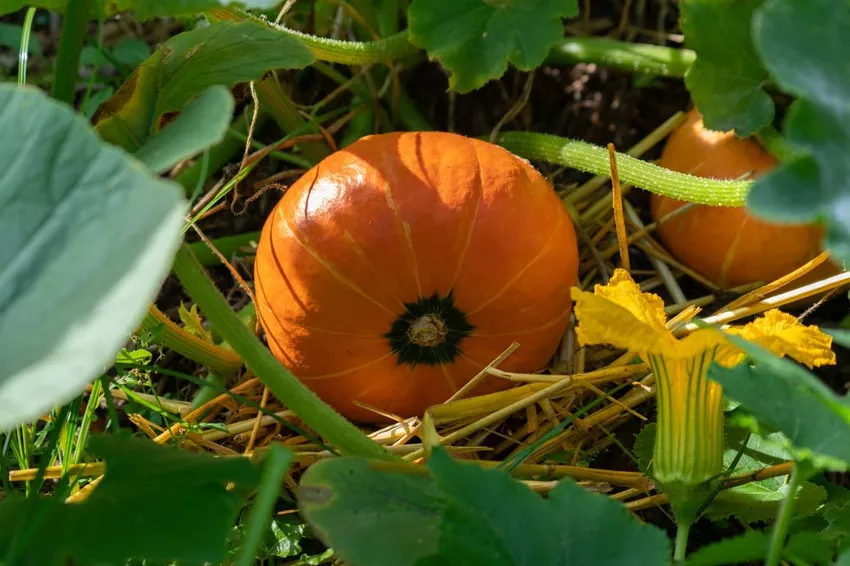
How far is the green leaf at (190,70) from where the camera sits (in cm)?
103

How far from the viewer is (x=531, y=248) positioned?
1.25 m

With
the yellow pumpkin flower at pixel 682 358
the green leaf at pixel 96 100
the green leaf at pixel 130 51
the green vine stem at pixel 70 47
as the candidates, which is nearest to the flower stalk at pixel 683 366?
the yellow pumpkin flower at pixel 682 358

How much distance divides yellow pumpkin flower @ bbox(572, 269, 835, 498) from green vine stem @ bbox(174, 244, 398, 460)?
0.31m

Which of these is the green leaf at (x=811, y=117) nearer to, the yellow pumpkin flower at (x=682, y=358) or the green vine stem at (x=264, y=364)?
the yellow pumpkin flower at (x=682, y=358)

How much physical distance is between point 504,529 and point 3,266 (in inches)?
19.6

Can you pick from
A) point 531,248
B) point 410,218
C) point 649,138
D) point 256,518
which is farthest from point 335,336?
point 649,138

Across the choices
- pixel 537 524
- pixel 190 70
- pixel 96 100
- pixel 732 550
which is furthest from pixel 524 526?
pixel 96 100

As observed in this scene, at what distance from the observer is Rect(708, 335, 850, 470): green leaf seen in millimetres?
757

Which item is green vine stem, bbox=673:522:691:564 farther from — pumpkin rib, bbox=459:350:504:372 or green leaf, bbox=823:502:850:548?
pumpkin rib, bbox=459:350:504:372

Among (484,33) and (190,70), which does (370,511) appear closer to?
(190,70)

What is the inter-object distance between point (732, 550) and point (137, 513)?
564mm

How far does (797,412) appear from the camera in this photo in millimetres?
769

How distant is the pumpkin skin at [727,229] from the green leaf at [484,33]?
0.32 metres

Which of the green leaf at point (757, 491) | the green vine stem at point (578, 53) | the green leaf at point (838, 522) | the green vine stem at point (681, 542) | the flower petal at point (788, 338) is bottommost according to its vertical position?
the green leaf at point (757, 491)
